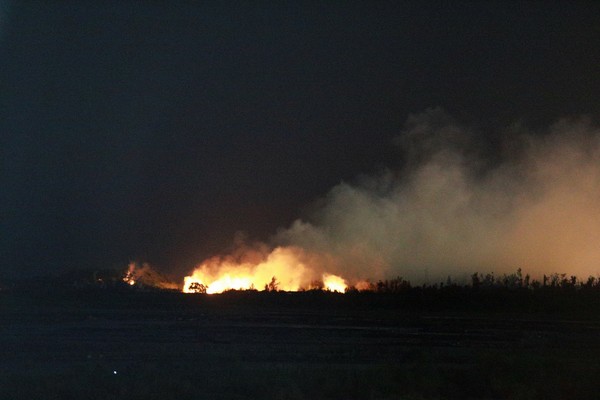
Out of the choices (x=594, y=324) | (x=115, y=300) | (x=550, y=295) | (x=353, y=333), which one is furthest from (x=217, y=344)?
(x=550, y=295)

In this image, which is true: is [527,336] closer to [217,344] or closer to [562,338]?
[562,338]

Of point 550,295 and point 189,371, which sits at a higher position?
point 550,295

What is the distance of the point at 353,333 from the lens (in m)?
43.2

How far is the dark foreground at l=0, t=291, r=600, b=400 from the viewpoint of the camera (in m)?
22.8

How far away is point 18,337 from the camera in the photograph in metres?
37.8

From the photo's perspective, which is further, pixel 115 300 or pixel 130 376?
pixel 115 300

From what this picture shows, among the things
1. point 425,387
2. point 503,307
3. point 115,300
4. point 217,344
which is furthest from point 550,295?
point 425,387

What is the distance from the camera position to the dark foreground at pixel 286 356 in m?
22.8

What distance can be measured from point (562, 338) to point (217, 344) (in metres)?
19.8

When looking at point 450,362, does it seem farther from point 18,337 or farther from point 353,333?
point 18,337

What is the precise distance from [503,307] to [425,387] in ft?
179

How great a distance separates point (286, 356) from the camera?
104 ft

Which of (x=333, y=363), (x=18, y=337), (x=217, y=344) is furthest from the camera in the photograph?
(x=18, y=337)

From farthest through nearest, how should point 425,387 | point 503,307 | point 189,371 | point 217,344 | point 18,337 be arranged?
point 503,307
point 18,337
point 217,344
point 189,371
point 425,387
